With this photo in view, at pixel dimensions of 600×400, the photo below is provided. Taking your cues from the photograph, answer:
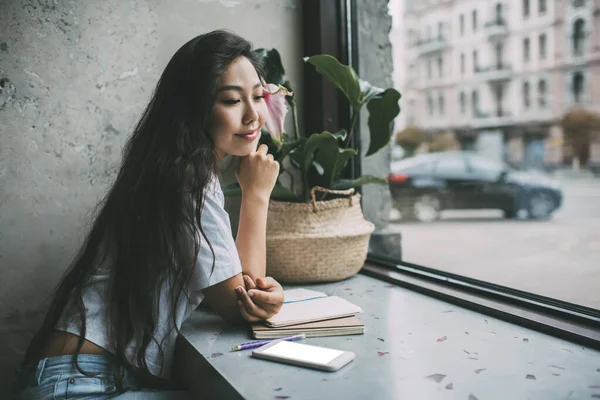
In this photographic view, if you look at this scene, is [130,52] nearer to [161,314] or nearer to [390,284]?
[161,314]

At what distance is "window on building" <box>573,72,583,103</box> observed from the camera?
3.56ft

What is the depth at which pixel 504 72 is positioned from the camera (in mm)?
1310

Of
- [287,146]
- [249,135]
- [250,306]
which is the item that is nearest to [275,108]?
[287,146]

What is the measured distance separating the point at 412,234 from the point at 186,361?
3.25ft

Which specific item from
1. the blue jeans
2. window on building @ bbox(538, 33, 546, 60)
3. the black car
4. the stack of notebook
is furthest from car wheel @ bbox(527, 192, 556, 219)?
the blue jeans

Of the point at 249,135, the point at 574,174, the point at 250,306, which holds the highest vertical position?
the point at 249,135

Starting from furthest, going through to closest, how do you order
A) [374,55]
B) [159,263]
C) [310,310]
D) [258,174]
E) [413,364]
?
[374,55] → [258,174] → [310,310] → [159,263] → [413,364]

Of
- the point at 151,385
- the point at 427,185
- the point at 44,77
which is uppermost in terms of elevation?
the point at 44,77

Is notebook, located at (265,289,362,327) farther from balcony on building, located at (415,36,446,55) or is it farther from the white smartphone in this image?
balcony on building, located at (415,36,446,55)

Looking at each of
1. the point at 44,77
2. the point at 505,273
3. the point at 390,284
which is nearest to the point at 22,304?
the point at 44,77

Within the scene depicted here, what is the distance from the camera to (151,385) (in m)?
1.07

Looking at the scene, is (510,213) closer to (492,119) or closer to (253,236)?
(492,119)

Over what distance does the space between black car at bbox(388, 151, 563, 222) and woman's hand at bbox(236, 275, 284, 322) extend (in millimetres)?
688

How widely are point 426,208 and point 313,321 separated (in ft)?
2.91
